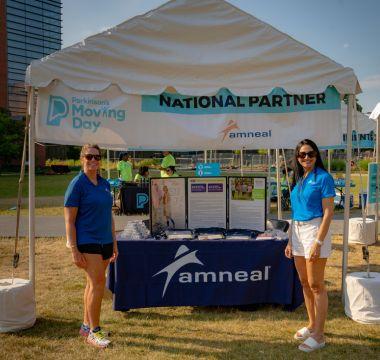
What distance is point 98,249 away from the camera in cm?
376

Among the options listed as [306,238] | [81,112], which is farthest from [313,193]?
[81,112]

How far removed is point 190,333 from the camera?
4.30m

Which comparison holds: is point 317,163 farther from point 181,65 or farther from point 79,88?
point 79,88

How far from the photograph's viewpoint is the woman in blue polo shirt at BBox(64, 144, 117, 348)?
3.66 metres

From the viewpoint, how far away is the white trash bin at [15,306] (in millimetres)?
4184

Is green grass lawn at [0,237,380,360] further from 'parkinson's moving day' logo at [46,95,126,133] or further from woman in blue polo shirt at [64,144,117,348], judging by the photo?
'parkinson's moving day' logo at [46,95,126,133]

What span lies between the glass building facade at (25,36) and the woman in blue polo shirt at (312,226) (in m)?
53.2

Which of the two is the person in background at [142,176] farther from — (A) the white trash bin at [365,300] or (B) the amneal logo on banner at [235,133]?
(A) the white trash bin at [365,300]

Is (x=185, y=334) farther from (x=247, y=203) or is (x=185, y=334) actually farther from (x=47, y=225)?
(x=47, y=225)

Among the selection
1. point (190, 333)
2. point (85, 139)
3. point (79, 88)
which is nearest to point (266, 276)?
point (190, 333)

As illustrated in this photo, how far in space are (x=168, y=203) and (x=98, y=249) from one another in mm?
1733

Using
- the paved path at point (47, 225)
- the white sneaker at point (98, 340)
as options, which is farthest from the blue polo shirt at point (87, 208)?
the paved path at point (47, 225)

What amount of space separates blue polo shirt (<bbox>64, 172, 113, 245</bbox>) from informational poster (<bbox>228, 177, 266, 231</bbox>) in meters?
2.03

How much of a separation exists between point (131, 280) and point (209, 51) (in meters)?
2.64
